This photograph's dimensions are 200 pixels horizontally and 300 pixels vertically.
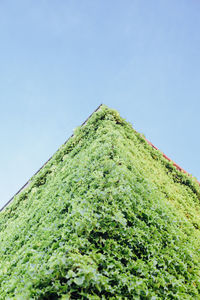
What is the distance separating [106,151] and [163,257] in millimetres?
2886

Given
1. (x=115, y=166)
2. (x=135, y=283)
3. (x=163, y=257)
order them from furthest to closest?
(x=115, y=166) → (x=163, y=257) → (x=135, y=283)

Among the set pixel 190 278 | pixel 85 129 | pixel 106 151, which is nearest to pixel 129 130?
pixel 85 129

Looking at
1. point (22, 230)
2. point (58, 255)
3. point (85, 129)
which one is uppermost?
point (85, 129)

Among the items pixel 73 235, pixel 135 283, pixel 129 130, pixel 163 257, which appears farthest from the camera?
pixel 129 130

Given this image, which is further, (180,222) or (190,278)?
(180,222)

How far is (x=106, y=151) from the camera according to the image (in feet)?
18.8

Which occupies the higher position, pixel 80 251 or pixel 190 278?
pixel 190 278

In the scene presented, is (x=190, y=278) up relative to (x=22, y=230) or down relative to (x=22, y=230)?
up

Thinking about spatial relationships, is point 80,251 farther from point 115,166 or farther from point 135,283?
point 115,166

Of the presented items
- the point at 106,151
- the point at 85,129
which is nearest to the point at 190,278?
the point at 106,151

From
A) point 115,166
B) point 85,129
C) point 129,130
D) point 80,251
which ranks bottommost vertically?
point 80,251

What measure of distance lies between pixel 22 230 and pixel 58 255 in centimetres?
326

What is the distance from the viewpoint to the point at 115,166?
4.98 meters

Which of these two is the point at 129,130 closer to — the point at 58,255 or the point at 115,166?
the point at 115,166
